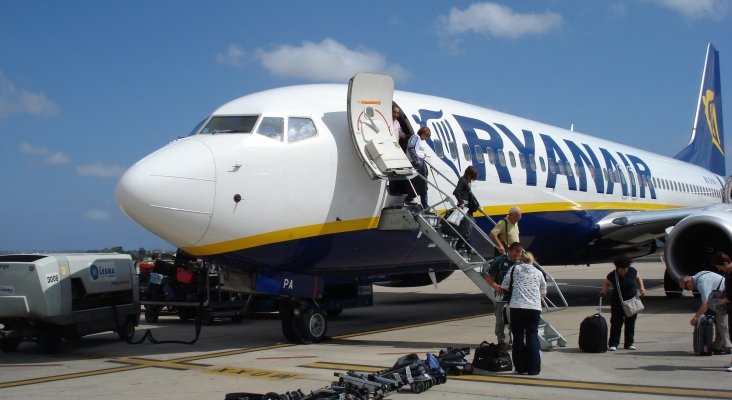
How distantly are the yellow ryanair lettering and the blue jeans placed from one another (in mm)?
26932

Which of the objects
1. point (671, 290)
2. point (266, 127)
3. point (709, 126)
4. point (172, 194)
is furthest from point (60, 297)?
point (709, 126)

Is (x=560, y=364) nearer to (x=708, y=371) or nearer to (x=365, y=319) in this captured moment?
(x=708, y=371)

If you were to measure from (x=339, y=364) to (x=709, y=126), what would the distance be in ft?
91.4

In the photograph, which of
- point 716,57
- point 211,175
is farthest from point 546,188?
point 716,57

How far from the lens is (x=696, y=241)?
1559cm

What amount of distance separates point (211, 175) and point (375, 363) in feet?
10.1

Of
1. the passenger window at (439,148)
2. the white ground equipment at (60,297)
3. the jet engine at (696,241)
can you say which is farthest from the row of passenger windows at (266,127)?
the jet engine at (696,241)

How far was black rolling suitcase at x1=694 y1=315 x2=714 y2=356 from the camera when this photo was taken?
355 inches

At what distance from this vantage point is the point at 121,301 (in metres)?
12.1

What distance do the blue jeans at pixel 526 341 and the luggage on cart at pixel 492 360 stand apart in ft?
0.40

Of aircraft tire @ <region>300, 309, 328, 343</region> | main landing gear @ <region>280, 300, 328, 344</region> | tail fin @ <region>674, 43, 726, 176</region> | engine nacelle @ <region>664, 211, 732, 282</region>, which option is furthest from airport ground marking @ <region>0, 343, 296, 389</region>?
tail fin @ <region>674, 43, 726, 176</region>

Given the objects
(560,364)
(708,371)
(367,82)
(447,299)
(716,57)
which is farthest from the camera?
(716,57)

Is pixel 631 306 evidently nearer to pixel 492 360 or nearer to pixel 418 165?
pixel 492 360

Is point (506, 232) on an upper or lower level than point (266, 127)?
lower
